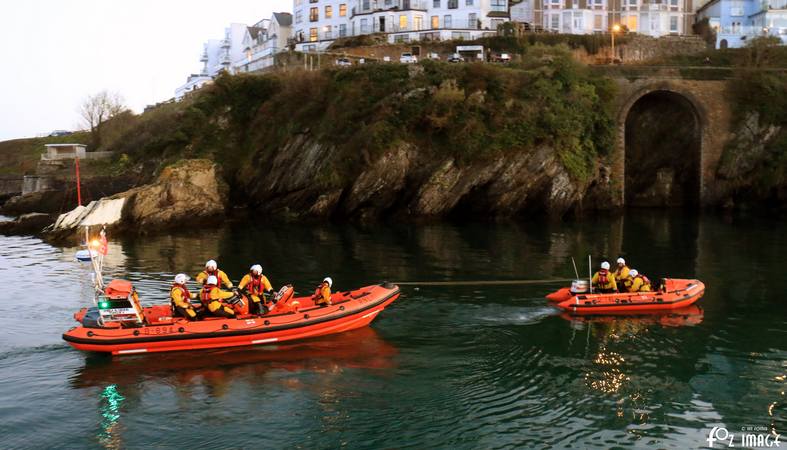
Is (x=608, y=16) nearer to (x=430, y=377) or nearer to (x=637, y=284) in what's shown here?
(x=637, y=284)

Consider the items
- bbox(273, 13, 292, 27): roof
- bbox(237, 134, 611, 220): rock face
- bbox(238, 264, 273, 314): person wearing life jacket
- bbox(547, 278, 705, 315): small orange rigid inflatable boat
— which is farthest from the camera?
bbox(273, 13, 292, 27): roof

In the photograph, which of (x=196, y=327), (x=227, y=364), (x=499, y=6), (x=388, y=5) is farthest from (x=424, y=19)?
(x=227, y=364)

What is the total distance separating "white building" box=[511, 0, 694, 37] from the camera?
70.3 m

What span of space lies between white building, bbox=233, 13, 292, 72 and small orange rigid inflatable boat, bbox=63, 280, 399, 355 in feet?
177

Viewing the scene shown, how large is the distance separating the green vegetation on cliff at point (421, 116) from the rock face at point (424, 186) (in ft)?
2.01

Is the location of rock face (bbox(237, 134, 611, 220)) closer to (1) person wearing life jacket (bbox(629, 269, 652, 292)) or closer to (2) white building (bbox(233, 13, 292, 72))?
(1) person wearing life jacket (bbox(629, 269, 652, 292))

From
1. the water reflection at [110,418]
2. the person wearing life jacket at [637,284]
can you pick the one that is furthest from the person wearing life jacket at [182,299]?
the person wearing life jacket at [637,284]

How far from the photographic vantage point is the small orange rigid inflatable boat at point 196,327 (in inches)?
706

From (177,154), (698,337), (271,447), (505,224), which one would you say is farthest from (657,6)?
(271,447)

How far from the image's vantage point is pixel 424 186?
4700cm

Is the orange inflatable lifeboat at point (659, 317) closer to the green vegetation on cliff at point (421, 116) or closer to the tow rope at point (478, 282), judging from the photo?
the tow rope at point (478, 282)

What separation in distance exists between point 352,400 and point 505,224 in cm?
3121

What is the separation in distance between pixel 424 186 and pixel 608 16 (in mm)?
37029

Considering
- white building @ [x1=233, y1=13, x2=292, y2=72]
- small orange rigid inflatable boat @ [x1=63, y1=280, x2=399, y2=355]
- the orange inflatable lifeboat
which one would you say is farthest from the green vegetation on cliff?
small orange rigid inflatable boat @ [x1=63, y1=280, x2=399, y2=355]
